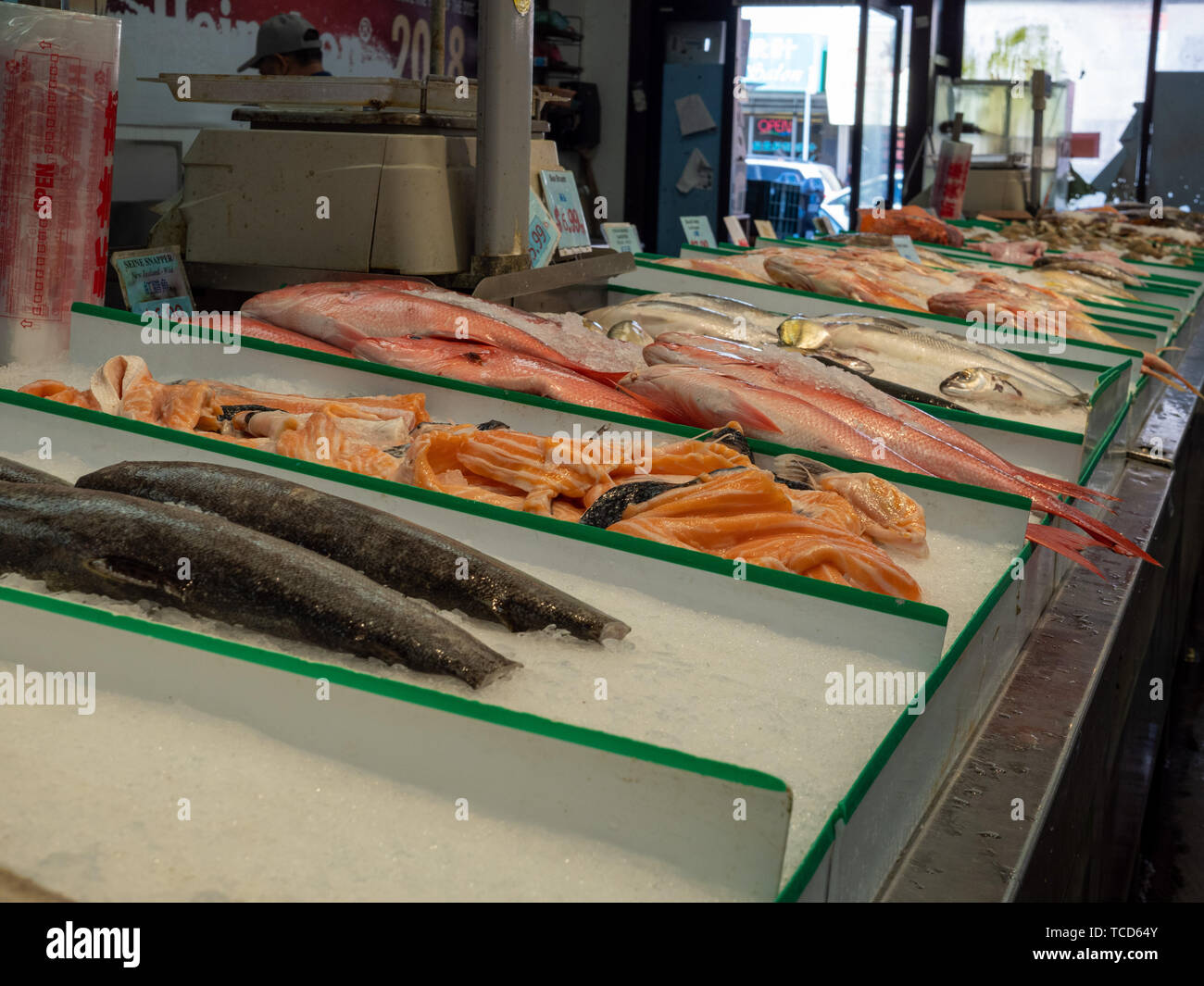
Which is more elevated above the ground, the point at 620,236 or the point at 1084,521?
the point at 620,236

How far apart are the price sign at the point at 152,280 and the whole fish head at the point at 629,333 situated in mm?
1198

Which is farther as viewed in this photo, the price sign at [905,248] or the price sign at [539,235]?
the price sign at [905,248]

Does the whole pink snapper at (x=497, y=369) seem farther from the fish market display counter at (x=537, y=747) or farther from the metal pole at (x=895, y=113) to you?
the metal pole at (x=895, y=113)

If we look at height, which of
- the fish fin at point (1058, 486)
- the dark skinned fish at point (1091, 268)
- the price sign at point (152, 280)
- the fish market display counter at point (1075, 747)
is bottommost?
the fish market display counter at point (1075, 747)

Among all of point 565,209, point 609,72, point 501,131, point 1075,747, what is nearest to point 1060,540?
point 1075,747

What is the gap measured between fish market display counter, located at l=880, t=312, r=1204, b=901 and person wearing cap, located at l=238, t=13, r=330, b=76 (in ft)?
15.6

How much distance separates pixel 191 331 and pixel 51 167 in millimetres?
474

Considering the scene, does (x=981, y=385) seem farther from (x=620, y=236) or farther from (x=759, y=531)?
(x=620, y=236)

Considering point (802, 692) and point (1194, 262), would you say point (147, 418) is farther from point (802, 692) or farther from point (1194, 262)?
point (1194, 262)

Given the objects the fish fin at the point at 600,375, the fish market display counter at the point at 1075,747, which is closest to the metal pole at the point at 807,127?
the fish market display counter at the point at 1075,747

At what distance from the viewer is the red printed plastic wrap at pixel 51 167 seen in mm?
2623

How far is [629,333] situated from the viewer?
10.9ft

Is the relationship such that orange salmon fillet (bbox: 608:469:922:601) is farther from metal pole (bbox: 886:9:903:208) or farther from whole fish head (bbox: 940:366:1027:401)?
metal pole (bbox: 886:9:903:208)
